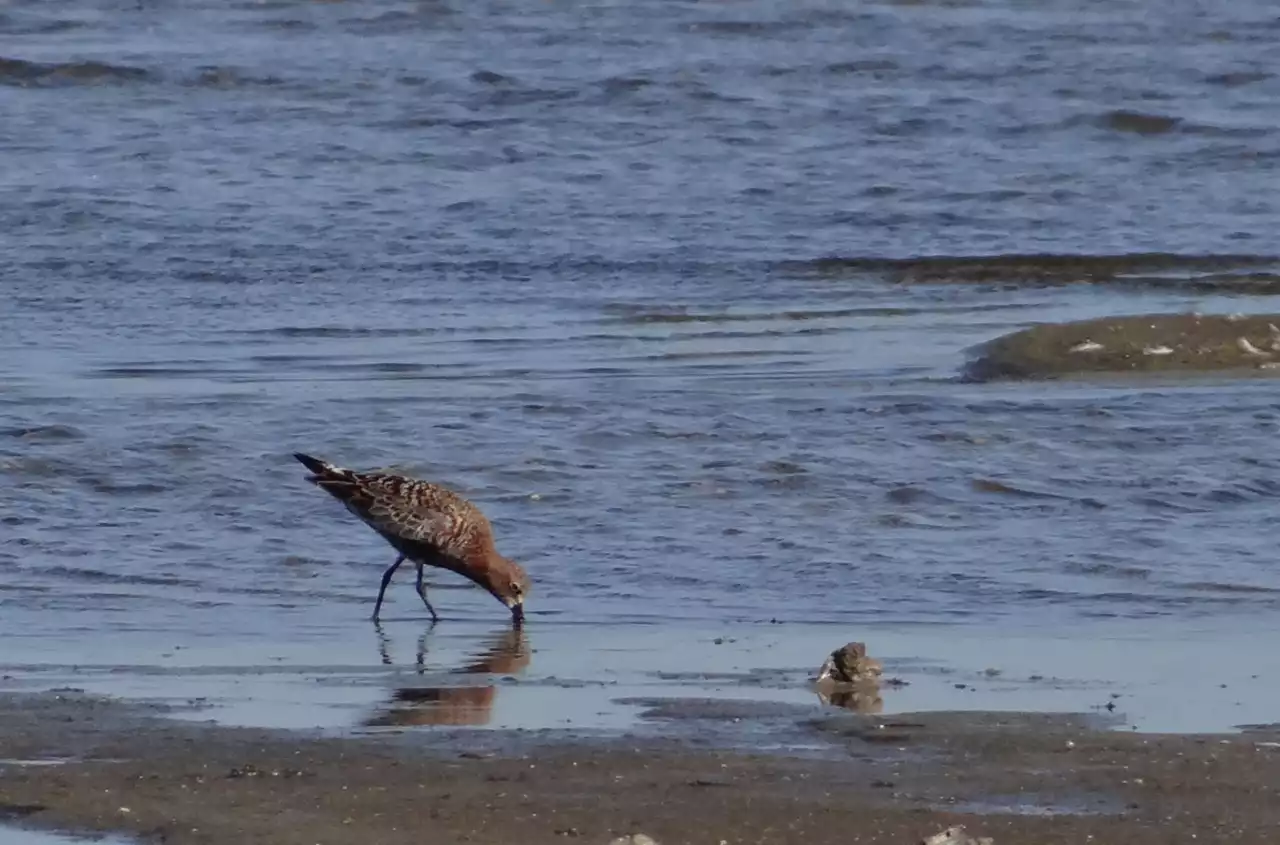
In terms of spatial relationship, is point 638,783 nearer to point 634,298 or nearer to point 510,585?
point 510,585

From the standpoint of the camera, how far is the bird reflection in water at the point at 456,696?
5762mm

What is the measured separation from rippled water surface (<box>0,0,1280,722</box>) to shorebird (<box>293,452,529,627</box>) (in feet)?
0.44

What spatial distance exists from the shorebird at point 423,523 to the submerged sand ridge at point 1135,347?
3724 millimetres

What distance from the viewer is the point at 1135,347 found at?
11.6 m

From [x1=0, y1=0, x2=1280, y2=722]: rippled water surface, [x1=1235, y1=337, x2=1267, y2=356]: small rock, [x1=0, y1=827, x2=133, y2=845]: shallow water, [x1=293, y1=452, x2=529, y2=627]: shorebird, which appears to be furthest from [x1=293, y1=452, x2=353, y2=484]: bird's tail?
[x1=1235, y1=337, x2=1267, y2=356]: small rock

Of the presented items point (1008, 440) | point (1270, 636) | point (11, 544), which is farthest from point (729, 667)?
point (1008, 440)

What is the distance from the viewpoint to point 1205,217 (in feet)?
50.7

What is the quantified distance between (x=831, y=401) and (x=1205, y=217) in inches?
237

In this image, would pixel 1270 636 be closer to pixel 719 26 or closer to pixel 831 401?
pixel 831 401

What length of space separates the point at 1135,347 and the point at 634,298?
2.73 metres

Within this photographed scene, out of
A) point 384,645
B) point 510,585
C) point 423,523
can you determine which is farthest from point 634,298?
point 384,645

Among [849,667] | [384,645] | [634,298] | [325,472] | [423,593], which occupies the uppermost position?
[849,667]

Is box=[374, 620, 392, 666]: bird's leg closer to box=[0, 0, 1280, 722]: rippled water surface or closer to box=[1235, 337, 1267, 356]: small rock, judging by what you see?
box=[0, 0, 1280, 722]: rippled water surface

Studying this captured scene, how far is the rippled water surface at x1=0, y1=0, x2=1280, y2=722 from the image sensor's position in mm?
7816
